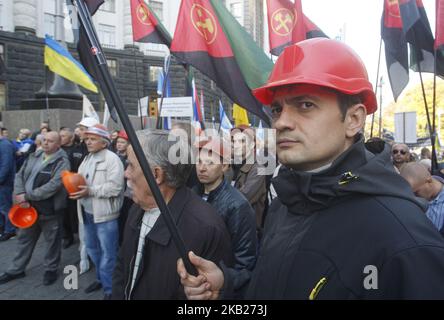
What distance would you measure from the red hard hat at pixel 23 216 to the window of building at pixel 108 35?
2260 cm

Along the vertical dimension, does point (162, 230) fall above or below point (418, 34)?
below

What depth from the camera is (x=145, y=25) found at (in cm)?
483

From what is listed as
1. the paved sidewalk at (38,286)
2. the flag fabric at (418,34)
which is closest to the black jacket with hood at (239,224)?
the paved sidewalk at (38,286)

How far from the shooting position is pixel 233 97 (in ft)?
11.1

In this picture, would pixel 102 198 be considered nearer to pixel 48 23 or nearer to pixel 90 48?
pixel 90 48

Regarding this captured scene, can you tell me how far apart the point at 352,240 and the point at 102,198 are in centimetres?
333

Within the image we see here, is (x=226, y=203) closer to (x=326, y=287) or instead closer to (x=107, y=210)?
(x=326, y=287)

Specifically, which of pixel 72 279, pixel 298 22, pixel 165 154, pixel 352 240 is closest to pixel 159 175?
pixel 165 154

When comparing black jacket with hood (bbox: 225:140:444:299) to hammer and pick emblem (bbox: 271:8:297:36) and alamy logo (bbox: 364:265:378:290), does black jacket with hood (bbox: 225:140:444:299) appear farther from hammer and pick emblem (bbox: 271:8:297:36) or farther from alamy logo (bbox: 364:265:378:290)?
hammer and pick emblem (bbox: 271:8:297:36)

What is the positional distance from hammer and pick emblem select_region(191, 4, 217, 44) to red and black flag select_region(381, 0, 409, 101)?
2754 millimetres

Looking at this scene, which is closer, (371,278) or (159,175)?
(371,278)

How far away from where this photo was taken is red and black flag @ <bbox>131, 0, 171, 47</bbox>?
4.78 meters

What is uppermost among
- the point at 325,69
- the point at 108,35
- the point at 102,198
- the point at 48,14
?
the point at 48,14

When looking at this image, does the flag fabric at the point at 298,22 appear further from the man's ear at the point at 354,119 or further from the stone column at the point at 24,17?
the stone column at the point at 24,17
